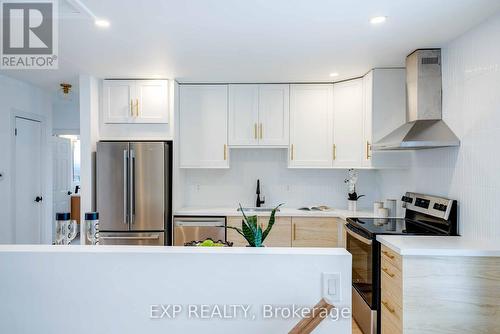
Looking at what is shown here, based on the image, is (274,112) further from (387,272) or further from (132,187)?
(387,272)

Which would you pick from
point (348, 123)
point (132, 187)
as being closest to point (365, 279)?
point (348, 123)

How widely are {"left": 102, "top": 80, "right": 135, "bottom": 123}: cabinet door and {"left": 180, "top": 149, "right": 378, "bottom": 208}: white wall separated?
1046 mm

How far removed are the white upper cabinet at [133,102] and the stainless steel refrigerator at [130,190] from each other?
323mm

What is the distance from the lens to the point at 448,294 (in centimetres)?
200

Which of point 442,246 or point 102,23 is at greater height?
point 102,23

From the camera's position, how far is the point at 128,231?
11.2 ft

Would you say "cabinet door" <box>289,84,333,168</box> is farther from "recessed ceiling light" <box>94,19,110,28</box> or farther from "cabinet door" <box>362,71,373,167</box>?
"recessed ceiling light" <box>94,19,110,28</box>

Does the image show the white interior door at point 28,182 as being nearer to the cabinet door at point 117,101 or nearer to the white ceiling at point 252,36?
the white ceiling at point 252,36

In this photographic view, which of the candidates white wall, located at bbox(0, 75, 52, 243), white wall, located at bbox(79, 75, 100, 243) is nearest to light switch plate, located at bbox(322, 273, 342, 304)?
white wall, located at bbox(79, 75, 100, 243)

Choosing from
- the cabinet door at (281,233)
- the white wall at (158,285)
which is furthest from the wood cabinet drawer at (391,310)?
the cabinet door at (281,233)

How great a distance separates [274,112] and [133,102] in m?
1.63

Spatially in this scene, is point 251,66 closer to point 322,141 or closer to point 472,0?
point 322,141

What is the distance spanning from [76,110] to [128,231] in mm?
3148

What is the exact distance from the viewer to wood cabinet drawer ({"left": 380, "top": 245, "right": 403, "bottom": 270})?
2059mm
